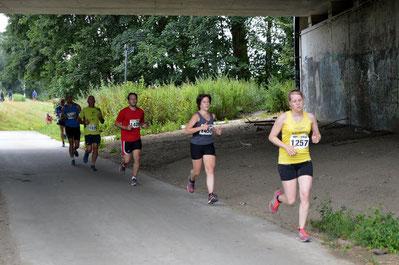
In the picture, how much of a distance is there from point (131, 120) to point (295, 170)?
5.79 m

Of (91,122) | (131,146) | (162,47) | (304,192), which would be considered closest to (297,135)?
(304,192)

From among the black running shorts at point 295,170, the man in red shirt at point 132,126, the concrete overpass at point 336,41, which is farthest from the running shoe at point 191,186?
the concrete overpass at point 336,41

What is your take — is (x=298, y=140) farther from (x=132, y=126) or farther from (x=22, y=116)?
(x=22, y=116)

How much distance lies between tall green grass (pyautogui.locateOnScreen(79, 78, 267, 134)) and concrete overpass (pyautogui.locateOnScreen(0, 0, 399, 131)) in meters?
5.93

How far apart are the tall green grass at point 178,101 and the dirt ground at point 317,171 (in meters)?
8.92

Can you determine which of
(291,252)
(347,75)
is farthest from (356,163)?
(347,75)

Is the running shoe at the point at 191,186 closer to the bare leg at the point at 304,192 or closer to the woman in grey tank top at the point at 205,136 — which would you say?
the woman in grey tank top at the point at 205,136

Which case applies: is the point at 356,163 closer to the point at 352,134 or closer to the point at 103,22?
the point at 352,134

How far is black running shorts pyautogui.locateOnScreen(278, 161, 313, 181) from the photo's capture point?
7172 mm

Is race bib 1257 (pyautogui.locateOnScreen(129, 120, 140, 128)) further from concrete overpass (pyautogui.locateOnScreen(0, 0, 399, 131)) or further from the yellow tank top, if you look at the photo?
concrete overpass (pyautogui.locateOnScreen(0, 0, 399, 131))

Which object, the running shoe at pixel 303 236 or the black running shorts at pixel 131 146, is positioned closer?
the running shoe at pixel 303 236

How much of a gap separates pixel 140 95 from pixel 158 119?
4.62ft

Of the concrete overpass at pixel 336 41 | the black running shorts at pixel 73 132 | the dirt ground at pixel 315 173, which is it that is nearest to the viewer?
the dirt ground at pixel 315 173

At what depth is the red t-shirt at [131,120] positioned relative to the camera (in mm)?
12484
